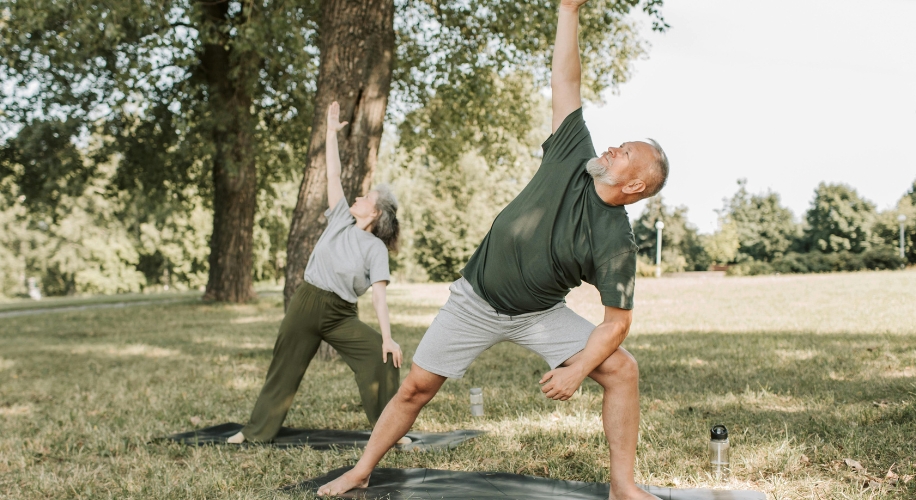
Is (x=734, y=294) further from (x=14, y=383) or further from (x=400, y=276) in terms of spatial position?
(x=400, y=276)

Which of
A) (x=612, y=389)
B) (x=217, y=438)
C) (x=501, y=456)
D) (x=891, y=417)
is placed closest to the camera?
(x=612, y=389)

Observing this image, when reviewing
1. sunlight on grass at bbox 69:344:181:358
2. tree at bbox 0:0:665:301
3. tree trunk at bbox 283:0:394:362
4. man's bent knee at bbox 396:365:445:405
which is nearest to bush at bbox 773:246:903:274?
tree at bbox 0:0:665:301

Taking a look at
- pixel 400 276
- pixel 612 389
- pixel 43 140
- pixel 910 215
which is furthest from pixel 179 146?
pixel 910 215

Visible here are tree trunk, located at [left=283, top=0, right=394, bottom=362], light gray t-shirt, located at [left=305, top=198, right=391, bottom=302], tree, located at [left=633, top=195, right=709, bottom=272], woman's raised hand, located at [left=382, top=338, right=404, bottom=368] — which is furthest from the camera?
tree, located at [left=633, top=195, right=709, bottom=272]

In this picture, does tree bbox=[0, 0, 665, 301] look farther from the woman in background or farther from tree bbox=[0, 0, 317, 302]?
the woman in background

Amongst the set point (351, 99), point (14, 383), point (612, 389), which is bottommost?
point (14, 383)

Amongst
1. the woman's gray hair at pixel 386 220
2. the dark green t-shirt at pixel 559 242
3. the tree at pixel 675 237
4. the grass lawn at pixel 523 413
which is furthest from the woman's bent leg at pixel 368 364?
the tree at pixel 675 237

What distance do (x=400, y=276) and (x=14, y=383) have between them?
39.7m

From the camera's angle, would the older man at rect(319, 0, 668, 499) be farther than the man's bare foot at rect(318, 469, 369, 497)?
No

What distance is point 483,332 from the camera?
3.71 m

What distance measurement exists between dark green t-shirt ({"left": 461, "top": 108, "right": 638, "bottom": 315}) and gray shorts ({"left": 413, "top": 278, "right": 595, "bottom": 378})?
7 cm

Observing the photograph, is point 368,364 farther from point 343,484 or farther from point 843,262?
point 843,262

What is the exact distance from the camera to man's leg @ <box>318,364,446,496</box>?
3797 mm

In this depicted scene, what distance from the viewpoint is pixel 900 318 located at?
1177cm
